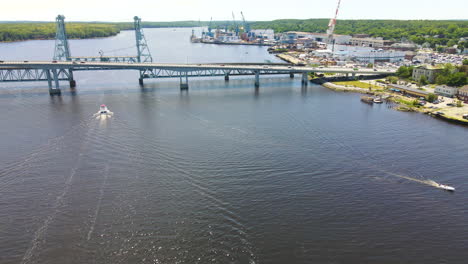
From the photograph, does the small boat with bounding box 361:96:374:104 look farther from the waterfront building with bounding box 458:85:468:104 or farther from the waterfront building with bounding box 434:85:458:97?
the waterfront building with bounding box 458:85:468:104

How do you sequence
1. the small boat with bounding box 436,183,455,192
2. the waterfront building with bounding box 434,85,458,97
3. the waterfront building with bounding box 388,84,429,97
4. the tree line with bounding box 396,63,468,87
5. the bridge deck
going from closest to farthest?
the small boat with bounding box 436,183,455,192 < the waterfront building with bounding box 434,85,458,97 < the waterfront building with bounding box 388,84,429,97 < the bridge deck < the tree line with bounding box 396,63,468,87

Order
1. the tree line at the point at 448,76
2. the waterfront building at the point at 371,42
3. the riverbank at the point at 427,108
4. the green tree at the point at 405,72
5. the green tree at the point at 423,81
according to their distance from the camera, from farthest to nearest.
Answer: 1. the waterfront building at the point at 371,42
2. the green tree at the point at 405,72
3. the green tree at the point at 423,81
4. the tree line at the point at 448,76
5. the riverbank at the point at 427,108

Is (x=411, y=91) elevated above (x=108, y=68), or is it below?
below

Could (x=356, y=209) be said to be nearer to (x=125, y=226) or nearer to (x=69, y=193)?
(x=125, y=226)

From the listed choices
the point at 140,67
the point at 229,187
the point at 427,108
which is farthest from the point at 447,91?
the point at 140,67

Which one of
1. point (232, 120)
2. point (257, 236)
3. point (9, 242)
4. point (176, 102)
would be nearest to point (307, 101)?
point (232, 120)

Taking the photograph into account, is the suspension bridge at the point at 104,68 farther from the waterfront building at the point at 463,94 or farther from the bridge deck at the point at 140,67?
the waterfront building at the point at 463,94

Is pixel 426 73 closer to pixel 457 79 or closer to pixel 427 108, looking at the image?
pixel 457 79

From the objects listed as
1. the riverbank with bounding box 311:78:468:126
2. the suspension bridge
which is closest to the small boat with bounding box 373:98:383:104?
the riverbank with bounding box 311:78:468:126

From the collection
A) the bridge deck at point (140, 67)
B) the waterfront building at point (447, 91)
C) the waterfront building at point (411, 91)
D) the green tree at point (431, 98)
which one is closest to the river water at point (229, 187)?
the green tree at point (431, 98)
